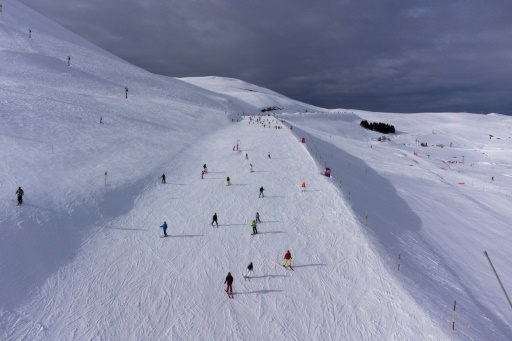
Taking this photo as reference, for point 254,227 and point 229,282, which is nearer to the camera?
point 229,282

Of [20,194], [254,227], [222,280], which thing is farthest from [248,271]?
[20,194]

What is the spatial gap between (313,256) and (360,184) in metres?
15.5

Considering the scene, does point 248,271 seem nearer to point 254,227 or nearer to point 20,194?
point 254,227

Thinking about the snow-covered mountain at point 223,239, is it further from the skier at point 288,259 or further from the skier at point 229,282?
the skier at point 288,259

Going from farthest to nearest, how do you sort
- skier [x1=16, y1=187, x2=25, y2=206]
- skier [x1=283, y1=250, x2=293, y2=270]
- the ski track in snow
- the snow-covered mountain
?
1. skier [x1=16, y1=187, x2=25, y2=206]
2. skier [x1=283, y1=250, x2=293, y2=270]
3. the snow-covered mountain
4. the ski track in snow

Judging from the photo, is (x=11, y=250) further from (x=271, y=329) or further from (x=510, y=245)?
(x=510, y=245)

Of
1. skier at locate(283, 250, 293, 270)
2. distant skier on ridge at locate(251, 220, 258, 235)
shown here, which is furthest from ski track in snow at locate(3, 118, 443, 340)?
distant skier on ridge at locate(251, 220, 258, 235)

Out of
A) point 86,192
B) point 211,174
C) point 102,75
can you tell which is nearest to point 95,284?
point 86,192

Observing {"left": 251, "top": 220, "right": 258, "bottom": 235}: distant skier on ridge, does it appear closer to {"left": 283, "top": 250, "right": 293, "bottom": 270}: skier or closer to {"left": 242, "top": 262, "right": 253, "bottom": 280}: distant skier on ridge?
{"left": 283, "top": 250, "right": 293, "bottom": 270}: skier

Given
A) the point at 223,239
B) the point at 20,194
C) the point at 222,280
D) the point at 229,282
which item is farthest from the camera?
the point at 20,194

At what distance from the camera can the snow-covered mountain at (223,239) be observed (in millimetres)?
11305

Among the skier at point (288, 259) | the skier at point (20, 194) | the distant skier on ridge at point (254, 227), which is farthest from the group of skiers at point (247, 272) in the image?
the skier at point (20, 194)

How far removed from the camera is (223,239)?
16375mm

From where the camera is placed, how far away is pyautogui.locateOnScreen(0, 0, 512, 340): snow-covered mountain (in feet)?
37.1
